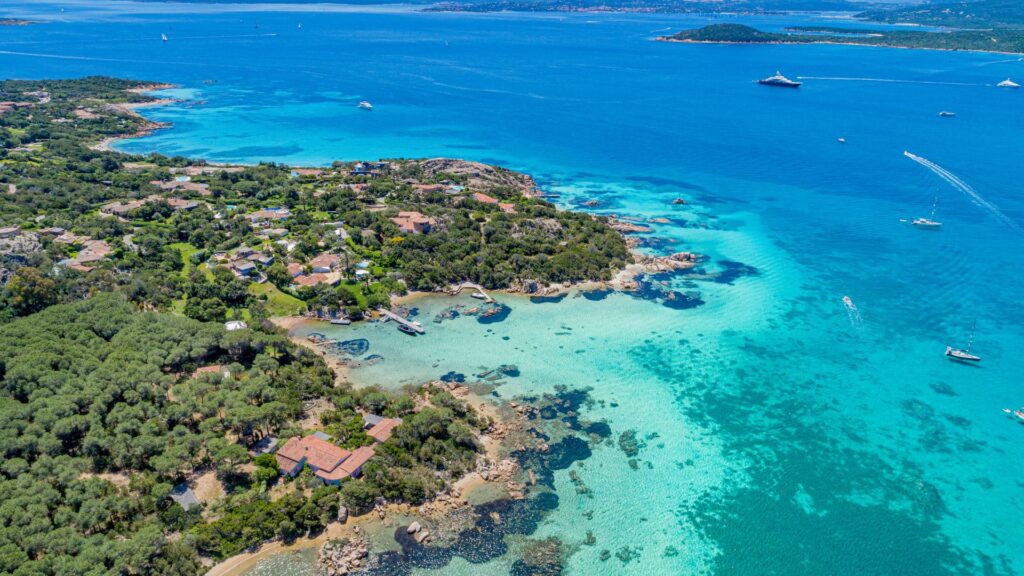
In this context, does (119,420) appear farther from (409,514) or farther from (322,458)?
(409,514)

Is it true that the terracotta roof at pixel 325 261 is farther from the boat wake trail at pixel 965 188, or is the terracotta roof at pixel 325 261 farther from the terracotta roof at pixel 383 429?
the boat wake trail at pixel 965 188

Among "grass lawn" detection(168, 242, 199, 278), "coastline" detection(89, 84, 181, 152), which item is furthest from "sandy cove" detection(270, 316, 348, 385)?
"coastline" detection(89, 84, 181, 152)

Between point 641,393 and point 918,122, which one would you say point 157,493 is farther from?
point 918,122

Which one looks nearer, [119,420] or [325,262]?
[119,420]

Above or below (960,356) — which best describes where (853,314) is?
below

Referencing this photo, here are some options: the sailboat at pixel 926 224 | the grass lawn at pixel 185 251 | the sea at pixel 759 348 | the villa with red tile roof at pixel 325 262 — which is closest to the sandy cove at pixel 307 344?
the sea at pixel 759 348

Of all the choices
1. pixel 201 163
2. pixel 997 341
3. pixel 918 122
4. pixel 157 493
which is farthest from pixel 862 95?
pixel 157 493

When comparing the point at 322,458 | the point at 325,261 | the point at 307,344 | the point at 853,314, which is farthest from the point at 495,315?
the point at 853,314
